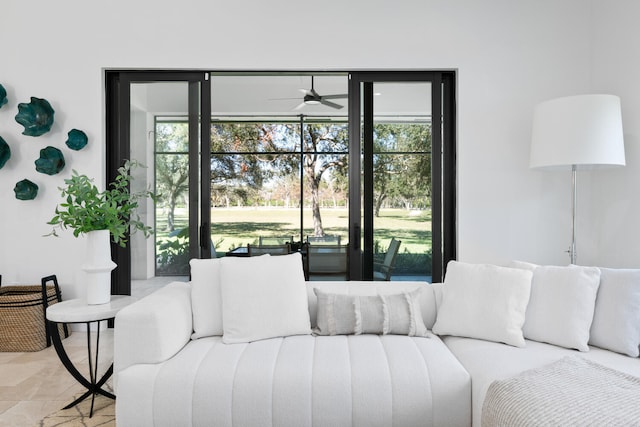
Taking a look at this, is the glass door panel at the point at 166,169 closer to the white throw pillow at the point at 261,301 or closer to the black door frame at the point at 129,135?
the black door frame at the point at 129,135

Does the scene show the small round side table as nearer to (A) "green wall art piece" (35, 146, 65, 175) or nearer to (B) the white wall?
(B) the white wall

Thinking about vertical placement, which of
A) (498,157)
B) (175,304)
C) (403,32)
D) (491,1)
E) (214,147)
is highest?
(491,1)

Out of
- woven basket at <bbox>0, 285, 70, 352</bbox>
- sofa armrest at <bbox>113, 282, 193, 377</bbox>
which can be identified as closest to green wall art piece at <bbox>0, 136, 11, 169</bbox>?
woven basket at <bbox>0, 285, 70, 352</bbox>

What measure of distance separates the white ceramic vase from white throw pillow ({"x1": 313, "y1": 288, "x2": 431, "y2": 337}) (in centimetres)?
125

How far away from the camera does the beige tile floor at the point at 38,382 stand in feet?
7.14

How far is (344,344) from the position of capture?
2059 mm

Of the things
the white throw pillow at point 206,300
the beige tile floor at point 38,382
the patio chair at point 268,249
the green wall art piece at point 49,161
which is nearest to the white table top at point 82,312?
the white throw pillow at point 206,300

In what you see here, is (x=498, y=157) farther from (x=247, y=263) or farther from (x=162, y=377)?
(x=162, y=377)

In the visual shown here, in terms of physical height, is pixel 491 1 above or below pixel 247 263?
above

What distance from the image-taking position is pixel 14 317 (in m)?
3.14

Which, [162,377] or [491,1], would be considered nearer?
[162,377]

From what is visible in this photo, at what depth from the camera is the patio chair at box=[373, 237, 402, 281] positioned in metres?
3.67

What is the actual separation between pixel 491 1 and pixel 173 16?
280cm

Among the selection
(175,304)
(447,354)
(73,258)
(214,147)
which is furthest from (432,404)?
(214,147)
